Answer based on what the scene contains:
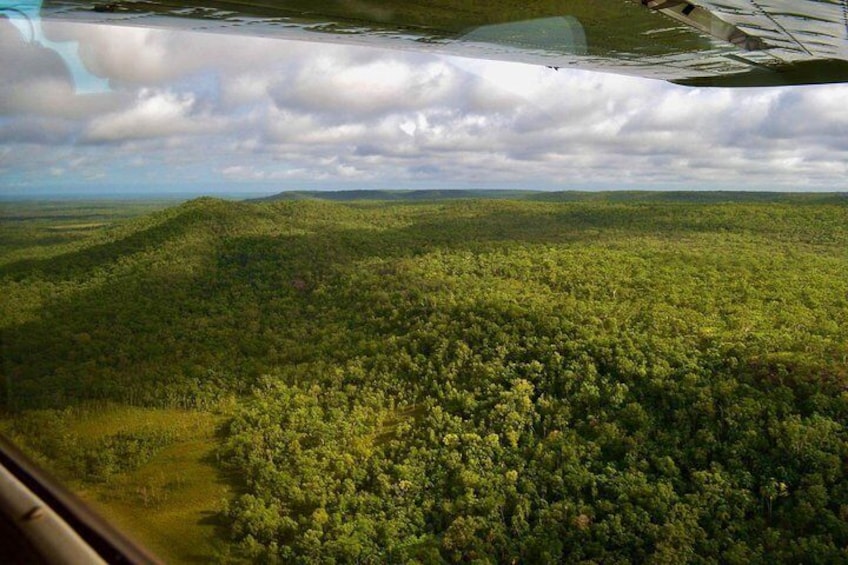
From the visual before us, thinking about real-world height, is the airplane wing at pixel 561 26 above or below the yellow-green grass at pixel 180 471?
above

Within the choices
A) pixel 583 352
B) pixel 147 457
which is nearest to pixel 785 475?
pixel 583 352

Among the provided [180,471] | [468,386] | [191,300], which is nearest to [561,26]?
[180,471]

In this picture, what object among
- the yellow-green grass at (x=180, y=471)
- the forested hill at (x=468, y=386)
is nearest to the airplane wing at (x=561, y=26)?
the forested hill at (x=468, y=386)

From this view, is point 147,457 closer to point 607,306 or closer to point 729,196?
point 607,306

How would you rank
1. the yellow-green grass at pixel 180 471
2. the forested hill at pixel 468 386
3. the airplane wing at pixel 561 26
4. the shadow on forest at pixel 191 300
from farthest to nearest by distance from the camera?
the shadow on forest at pixel 191 300 → the forested hill at pixel 468 386 → the yellow-green grass at pixel 180 471 → the airplane wing at pixel 561 26

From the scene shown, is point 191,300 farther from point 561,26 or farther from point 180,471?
point 561,26

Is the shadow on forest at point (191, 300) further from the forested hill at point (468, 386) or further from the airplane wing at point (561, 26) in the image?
the airplane wing at point (561, 26)
